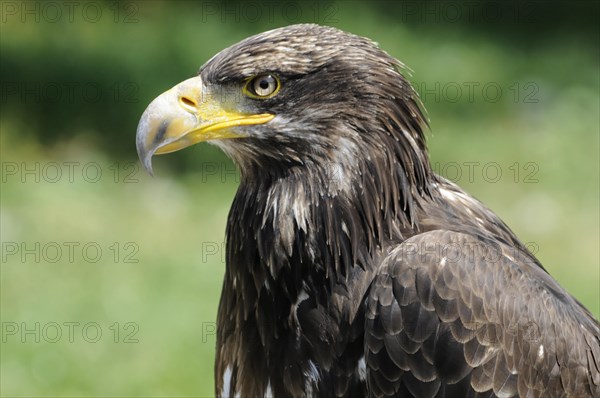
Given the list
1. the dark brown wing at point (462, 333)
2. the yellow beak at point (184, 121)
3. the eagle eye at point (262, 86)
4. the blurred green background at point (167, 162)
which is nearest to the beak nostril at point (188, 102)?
the yellow beak at point (184, 121)

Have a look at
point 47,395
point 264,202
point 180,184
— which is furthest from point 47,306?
point 264,202

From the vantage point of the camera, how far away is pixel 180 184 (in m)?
8.85

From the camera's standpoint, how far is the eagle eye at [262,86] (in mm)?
3807

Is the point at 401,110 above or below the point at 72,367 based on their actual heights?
above

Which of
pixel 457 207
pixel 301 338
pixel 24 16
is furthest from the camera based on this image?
pixel 24 16

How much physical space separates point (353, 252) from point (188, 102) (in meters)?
0.79

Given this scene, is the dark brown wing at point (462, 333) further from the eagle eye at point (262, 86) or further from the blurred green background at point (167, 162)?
the blurred green background at point (167, 162)

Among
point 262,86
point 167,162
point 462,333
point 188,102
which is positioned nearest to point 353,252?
point 462,333

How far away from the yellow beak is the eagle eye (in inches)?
3.0

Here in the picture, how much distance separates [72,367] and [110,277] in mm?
1150

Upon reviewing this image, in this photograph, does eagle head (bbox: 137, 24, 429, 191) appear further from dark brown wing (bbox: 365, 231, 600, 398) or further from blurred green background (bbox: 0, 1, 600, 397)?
blurred green background (bbox: 0, 1, 600, 397)

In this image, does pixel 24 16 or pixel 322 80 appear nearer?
pixel 322 80

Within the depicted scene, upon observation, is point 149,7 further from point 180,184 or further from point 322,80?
point 322,80

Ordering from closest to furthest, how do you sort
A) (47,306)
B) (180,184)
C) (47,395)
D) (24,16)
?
(47,395) < (47,306) < (180,184) < (24,16)
